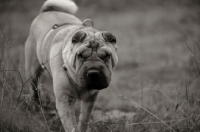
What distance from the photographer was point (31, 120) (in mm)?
2682

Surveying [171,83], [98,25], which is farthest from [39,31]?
[98,25]

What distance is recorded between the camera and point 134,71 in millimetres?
6406

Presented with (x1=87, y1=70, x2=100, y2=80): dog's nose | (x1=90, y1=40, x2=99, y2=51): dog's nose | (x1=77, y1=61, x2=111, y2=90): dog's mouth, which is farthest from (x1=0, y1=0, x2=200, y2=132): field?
(x1=90, y1=40, x2=99, y2=51): dog's nose

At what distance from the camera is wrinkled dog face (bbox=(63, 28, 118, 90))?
2727 mm

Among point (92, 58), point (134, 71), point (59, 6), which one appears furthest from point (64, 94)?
point (134, 71)

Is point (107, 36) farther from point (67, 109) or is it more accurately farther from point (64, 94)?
point (67, 109)

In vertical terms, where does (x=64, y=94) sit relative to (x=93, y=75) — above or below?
below

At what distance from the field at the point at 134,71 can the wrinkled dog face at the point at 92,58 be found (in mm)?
390

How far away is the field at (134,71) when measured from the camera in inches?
110

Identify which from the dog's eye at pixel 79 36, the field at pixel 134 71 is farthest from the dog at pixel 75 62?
the field at pixel 134 71

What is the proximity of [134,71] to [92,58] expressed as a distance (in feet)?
12.2

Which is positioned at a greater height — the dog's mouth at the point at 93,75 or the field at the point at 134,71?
the dog's mouth at the point at 93,75

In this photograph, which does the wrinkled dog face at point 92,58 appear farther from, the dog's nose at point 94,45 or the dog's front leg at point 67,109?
the dog's front leg at point 67,109

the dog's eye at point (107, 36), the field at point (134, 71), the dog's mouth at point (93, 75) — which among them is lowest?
the field at point (134, 71)
